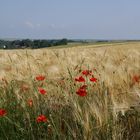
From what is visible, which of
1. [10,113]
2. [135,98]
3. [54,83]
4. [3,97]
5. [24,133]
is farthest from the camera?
[54,83]

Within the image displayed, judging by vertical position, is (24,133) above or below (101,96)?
below

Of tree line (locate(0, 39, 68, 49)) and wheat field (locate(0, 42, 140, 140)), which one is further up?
wheat field (locate(0, 42, 140, 140))

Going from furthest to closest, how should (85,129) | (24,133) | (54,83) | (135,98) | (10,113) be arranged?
1. (54,83)
2. (10,113)
3. (24,133)
4. (135,98)
5. (85,129)

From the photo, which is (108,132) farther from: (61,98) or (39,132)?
(61,98)

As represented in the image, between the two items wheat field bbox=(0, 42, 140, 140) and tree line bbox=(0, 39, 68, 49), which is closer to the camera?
wheat field bbox=(0, 42, 140, 140)

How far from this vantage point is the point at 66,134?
2.57 m

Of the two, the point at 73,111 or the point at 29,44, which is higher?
the point at 73,111

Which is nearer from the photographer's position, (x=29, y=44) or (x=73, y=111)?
(x=73, y=111)

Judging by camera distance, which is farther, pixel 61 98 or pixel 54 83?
pixel 54 83

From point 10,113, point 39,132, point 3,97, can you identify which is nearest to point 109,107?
point 39,132

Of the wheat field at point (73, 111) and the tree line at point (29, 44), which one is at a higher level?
the wheat field at point (73, 111)

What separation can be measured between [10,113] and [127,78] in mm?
1005

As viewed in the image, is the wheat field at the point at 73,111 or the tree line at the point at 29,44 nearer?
the wheat field at the point at 73,111

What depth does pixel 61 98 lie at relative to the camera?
121 inches
